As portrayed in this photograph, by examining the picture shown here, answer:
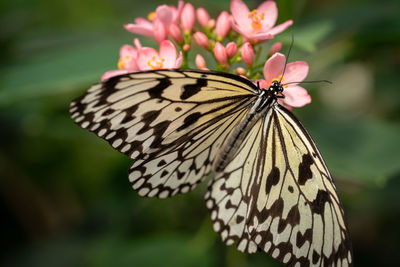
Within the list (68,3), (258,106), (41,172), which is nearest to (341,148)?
(258,106)

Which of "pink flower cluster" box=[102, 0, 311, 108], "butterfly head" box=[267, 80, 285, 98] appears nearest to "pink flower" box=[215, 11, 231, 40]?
"pink flower cluster" box=[102, 0, 311, 108]

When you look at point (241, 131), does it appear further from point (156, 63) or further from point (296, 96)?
point (156, 63)

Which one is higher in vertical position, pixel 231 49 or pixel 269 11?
pixel 269 11

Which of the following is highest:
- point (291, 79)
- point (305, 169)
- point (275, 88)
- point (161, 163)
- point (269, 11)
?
point (269, 11)

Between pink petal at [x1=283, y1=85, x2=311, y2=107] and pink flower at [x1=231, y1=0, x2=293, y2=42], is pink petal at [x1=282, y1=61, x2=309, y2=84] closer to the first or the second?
pink petal at [x1=283, y1=85, x2=311, y2=107]

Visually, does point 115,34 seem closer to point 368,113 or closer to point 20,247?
point 20,247

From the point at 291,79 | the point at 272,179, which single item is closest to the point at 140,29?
the point at 291,79

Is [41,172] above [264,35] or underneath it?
underneath

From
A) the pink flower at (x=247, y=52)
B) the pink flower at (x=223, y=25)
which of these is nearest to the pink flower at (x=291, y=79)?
the pink flower at (x=247, y=52)
